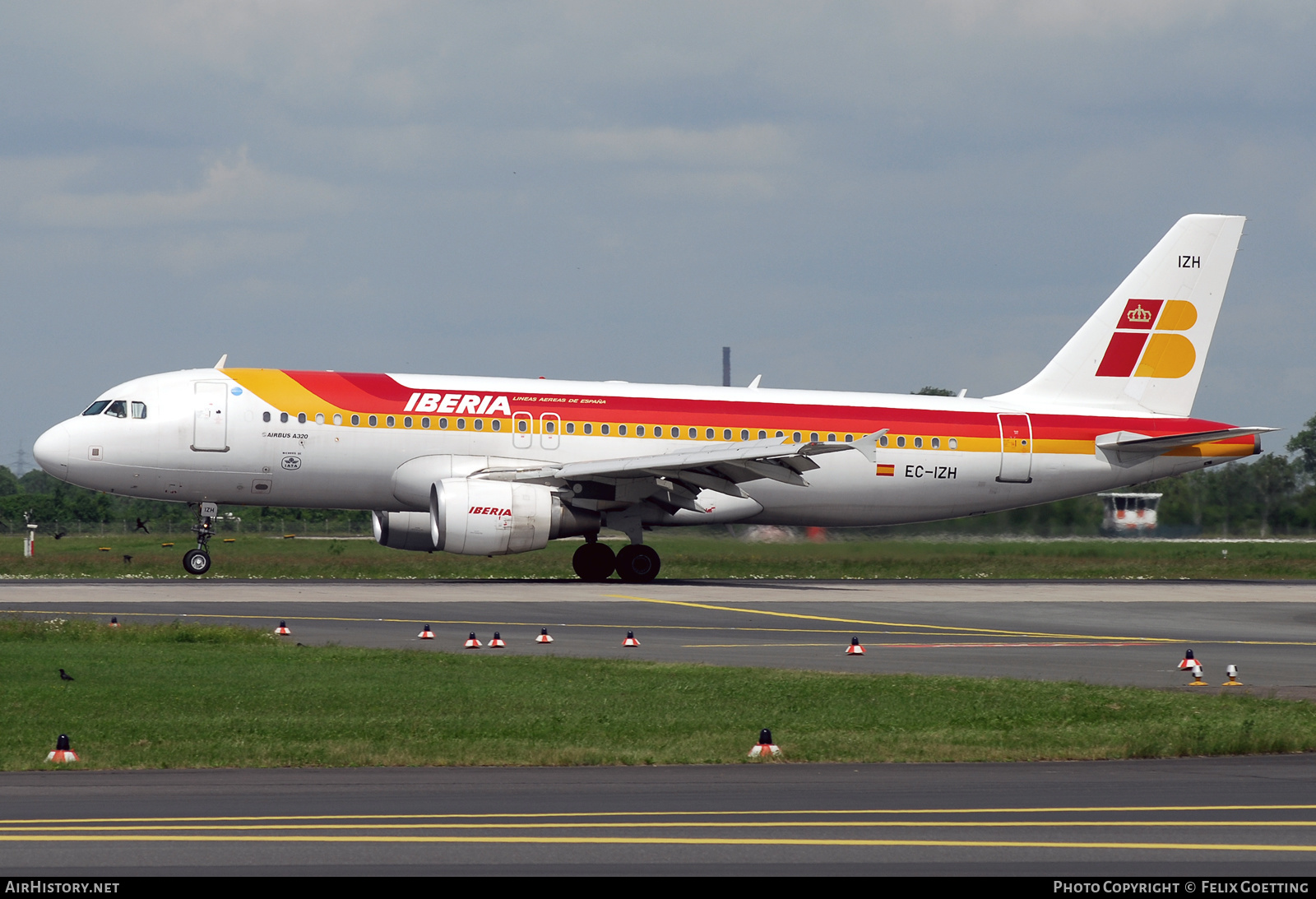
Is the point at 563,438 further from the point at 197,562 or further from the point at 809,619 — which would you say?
the point at 809,619

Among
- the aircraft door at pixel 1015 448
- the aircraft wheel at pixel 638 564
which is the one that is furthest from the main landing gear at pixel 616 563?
the aircraft door at pixel 1015 448

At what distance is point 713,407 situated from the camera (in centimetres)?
3572

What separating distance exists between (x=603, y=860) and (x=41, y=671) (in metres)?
11.3

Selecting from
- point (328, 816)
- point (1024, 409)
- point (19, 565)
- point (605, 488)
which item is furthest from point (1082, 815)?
point (19, 565)

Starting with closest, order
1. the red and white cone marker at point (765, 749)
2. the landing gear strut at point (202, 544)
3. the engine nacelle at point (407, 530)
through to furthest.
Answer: the red and white cone marker at point (765, 749)
the landing gear strut at point (202, 544)
the engine nacelle at point (407, 530)

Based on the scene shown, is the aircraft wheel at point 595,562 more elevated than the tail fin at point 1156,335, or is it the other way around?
the tail fin at point 1156,335

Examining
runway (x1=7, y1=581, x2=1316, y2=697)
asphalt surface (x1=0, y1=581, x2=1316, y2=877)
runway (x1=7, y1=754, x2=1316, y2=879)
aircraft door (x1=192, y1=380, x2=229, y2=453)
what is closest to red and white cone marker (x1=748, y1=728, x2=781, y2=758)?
runway (x1=7, y1=754, x2=1316, y2=879)

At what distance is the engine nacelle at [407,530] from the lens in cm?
3481

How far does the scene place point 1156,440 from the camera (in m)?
37.5

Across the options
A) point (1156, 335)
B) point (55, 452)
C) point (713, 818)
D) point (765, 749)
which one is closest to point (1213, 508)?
point (1156, 335)

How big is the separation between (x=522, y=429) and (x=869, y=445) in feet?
26.2

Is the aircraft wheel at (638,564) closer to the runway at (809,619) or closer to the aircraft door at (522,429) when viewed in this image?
the runway at (809,619)

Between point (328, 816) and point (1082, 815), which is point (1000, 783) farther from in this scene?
point (328, 816)

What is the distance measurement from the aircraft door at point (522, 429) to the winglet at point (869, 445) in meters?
7.31
